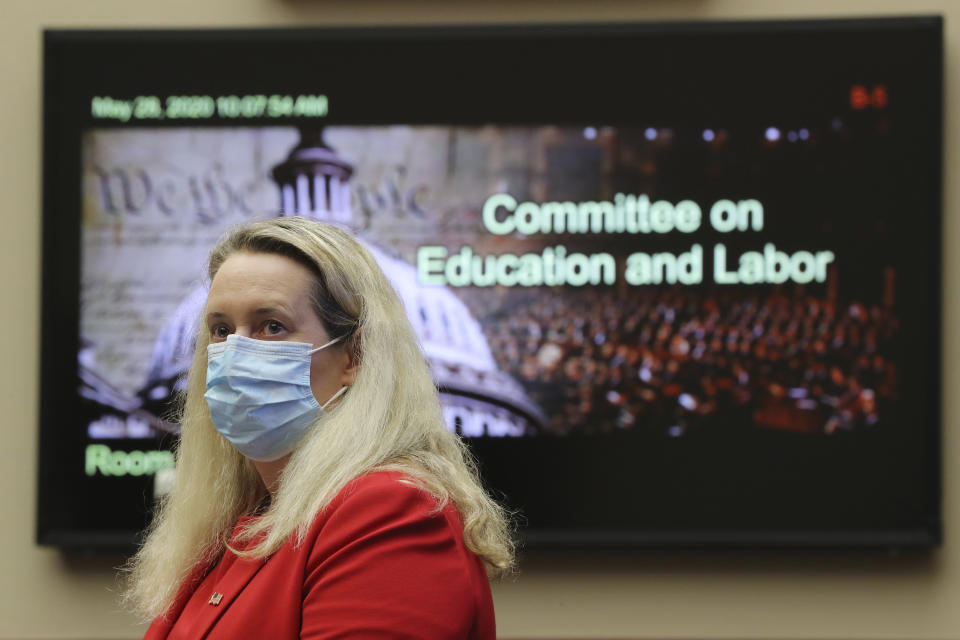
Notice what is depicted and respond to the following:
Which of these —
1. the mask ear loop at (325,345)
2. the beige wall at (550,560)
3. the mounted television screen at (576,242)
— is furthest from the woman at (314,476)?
the beige wall at (550,560)

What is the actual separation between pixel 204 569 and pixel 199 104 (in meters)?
1.84

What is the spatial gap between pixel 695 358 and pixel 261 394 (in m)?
1.77

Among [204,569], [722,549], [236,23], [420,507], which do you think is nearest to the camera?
[420,507]

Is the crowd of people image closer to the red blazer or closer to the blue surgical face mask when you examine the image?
the blue surgical face mask

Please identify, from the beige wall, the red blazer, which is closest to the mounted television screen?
the beige wall

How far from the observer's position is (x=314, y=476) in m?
1.28

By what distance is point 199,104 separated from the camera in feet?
9.91

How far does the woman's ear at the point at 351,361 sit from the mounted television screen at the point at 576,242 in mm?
1507

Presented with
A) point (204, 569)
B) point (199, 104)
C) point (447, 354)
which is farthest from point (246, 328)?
point (199, 104)

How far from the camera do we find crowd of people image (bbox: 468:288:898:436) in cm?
A: 291

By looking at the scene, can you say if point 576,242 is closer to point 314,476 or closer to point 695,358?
point 695,358

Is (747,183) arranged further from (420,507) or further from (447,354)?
(420,507)

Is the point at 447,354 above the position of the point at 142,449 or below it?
above

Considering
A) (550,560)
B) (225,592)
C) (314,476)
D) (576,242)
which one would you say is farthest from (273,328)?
(550,560)
